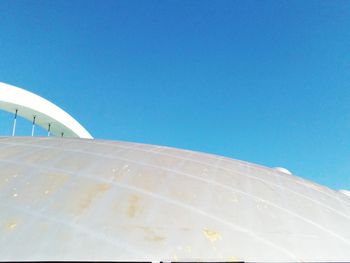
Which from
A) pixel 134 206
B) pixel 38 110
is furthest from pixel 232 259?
pixel 38 110

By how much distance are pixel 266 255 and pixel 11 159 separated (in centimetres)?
578

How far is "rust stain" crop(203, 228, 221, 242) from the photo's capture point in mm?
4301

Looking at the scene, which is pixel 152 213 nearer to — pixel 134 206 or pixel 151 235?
pixel 134 206

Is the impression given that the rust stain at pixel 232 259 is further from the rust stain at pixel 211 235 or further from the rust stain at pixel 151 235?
the rust stain at pixel 151 235

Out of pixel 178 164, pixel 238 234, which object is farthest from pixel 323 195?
pixel 238 234

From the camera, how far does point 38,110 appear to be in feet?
93.0

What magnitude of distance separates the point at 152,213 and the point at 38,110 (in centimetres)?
2688

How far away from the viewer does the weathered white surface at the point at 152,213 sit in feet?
13.1

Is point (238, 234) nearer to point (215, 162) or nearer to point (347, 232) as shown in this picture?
point (347, 232)

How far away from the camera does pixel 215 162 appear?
321 inches

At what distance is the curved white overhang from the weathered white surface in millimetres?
21134

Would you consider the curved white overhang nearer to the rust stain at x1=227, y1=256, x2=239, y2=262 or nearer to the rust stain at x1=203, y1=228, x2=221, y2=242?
the rust stain at x1=203, y1=228, x2=221, y2=242

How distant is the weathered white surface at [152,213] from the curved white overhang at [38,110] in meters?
21.1

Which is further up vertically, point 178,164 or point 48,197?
point 178,164
